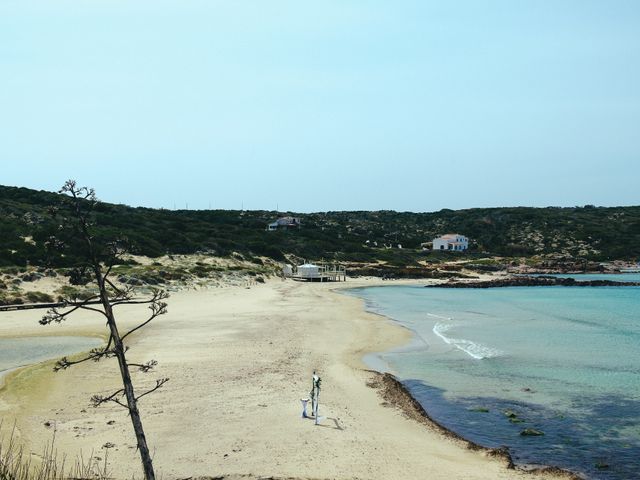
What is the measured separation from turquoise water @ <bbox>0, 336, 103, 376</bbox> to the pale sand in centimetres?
170

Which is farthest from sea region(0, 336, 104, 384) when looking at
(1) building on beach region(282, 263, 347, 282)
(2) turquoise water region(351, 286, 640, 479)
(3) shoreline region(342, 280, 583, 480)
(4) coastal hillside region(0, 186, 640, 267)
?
(1) building on beach region(282, 263, 347, 282)

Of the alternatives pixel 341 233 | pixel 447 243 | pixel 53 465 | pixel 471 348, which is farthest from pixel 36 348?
pixel 447 243

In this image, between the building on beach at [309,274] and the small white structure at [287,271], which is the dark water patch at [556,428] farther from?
the small white structure at [287,271]

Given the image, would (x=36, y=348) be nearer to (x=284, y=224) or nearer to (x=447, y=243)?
(x=284, y=224)

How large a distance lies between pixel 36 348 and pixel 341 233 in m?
95.9

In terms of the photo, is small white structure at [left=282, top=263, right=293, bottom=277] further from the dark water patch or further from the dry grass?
the dry grass

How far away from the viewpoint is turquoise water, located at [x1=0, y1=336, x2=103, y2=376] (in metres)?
20.0

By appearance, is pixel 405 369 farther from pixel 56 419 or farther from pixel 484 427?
pixel 56 419

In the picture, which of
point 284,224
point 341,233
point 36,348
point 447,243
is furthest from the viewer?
point 284,224

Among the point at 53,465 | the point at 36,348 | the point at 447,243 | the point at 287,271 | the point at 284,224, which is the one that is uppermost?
the point at 284,224

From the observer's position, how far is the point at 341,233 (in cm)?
11719

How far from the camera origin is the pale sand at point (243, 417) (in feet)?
36.1

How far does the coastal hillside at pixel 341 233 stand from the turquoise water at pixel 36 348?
497 inches

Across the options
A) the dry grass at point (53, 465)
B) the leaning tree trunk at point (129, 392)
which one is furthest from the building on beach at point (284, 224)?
the leaning tree trunk at point (129, 392)
